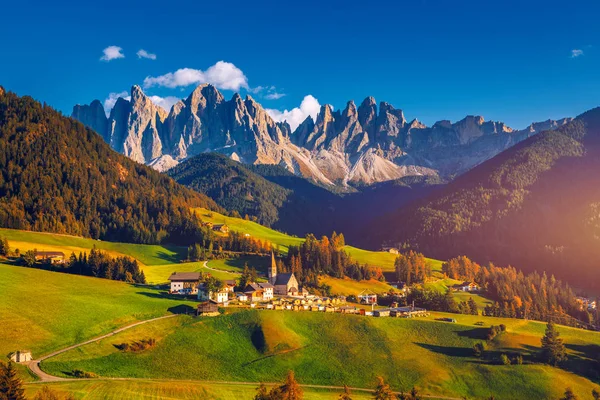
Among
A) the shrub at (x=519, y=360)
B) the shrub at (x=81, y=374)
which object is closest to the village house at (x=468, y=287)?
the shrub at (x=519, y=360)

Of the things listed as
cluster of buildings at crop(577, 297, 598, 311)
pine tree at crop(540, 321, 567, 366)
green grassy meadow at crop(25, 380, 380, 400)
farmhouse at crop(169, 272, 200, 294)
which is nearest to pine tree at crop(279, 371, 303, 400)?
green grassy meadow at crop(25, 380, 380, 400)

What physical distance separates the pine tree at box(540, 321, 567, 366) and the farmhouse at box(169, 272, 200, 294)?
260ft

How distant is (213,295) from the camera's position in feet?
399

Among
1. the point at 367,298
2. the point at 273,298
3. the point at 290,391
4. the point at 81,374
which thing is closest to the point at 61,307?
the point at 81,374

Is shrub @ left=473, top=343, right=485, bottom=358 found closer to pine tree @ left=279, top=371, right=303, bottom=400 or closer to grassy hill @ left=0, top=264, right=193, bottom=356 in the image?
pine tree @ left=279, top=371, right=303, bottom=400

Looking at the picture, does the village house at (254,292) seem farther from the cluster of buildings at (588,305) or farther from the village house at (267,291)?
the cluster of buildings at (588,305)

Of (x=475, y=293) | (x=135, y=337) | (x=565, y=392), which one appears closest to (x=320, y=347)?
(x=135, y=337)

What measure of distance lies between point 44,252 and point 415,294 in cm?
10229

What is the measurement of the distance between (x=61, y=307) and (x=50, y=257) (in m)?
45.7

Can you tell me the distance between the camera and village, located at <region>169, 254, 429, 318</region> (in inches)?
4779

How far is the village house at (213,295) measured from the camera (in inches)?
4771

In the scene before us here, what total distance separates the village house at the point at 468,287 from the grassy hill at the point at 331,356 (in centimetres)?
6919

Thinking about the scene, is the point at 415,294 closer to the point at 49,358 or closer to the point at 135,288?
the point at 135,288

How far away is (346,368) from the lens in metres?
95.2
